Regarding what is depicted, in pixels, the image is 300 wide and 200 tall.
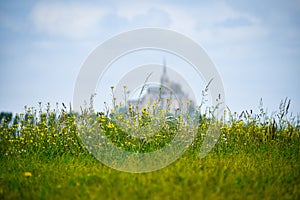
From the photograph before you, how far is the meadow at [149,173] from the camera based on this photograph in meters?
4.43

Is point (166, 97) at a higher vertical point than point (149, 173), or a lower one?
higher

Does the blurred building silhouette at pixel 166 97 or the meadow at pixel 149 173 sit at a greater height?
the blurred building silhouette at pixel 166 97

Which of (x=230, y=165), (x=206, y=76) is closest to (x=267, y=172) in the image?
(x=230, y=165)

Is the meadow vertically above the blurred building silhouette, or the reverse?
the blurred building silhouette

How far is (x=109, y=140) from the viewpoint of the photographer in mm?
7109

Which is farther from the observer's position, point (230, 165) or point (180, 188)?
point (230, 165)

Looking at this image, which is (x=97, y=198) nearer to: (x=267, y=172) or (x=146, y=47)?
(x=267, y=172)

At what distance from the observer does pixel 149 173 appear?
16.6 feet

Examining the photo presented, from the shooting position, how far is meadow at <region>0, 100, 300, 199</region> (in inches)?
175

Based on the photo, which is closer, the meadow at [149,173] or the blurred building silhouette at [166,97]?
the meadow at [149,173]

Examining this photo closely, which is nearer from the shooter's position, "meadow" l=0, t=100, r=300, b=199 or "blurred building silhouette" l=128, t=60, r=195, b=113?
"meadow" l=0, t=100, r=300, b=199

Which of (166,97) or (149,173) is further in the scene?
(166,97)

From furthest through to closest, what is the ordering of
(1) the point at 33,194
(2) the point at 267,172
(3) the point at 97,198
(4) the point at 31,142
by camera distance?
(4) the point at 31,142
(2) the point at 267,172
(1) the point at 33,194
(3) the point at 97,198

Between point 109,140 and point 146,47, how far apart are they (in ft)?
5.67
